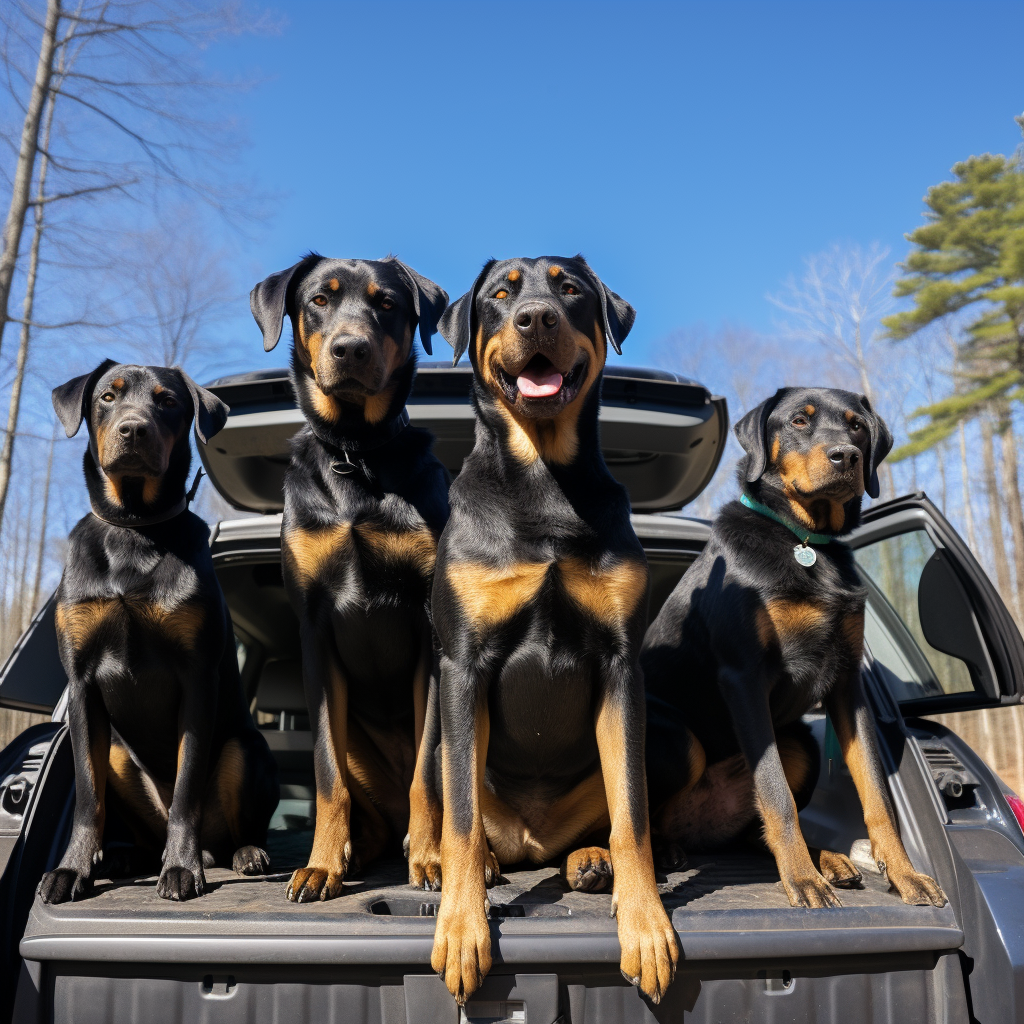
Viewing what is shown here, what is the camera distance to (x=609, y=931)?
2.11 meters

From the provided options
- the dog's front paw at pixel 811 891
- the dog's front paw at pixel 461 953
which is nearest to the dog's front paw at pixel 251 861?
the dog's front paw at pixel 461 953

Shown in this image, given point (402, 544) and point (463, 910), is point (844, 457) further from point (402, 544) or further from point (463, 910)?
point (463, 910)

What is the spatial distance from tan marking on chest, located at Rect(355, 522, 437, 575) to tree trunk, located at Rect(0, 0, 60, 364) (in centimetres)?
1247

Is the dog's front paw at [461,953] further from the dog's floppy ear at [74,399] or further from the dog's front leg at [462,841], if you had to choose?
the dog's floppy ear at [74,399]

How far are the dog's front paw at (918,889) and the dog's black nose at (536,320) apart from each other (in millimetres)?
1853

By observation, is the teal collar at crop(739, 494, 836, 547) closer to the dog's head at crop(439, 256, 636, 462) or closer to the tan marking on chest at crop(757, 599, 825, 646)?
the tan marking on chest at crop(757, 599, 825, 646)

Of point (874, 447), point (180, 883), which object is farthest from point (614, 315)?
point (180, 883)

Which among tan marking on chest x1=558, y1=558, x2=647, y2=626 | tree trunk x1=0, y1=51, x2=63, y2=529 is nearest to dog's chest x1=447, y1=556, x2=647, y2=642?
tan marking on chest x1=558, y1=558, x2=647, y2=626

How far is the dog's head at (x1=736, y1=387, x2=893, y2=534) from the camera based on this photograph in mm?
2977

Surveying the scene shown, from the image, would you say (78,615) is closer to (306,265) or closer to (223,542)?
(223,542)

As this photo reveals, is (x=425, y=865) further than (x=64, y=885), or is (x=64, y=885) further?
(x=425, y=865)

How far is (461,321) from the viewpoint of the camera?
275 centimetres

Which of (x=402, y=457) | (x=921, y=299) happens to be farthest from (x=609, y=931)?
(x=921, y=299)

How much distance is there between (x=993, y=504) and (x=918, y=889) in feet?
86.6
